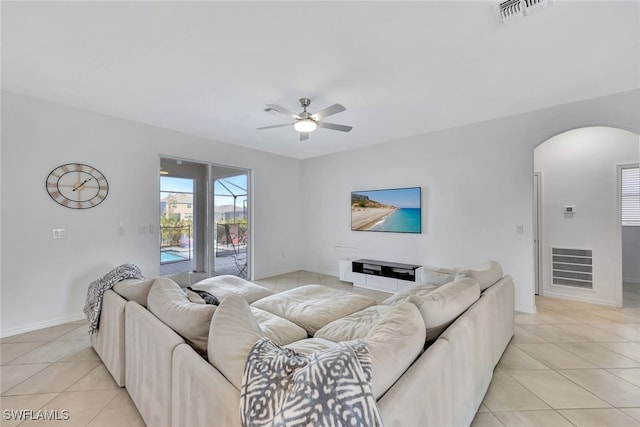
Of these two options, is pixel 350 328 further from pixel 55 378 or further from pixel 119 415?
pixel 55 378

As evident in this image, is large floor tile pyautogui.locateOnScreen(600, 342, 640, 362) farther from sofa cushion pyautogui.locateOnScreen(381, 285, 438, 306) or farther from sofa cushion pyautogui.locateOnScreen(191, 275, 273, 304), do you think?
sofa cushion pyautogui.locateOnScreen(191, 275, 273, 304)

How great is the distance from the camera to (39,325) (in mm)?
3158

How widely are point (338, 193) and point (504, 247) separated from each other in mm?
2983

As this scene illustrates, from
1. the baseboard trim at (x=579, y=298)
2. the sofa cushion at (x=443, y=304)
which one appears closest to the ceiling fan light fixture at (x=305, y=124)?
the sofa cushion at (x=443, y=304)

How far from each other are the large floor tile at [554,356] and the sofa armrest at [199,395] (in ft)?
8.79

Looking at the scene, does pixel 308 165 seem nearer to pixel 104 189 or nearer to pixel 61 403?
pixel 104 189

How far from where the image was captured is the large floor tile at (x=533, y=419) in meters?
1.70

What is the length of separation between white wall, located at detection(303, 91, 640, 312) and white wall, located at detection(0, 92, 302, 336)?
315cm

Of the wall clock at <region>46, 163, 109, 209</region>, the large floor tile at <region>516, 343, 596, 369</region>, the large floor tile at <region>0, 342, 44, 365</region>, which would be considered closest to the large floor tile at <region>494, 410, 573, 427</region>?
the large floor tile at <region>516, 343, 596, 369</region>

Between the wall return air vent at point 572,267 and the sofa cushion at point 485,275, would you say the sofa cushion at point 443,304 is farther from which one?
the wall return air vent at point 572,267

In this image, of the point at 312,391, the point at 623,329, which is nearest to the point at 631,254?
the point at 623,329

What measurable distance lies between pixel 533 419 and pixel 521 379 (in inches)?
18.4

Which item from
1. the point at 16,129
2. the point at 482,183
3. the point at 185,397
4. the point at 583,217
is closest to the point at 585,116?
the point at 482,183

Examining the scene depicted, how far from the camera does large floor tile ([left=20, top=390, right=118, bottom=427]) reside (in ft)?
5.69
